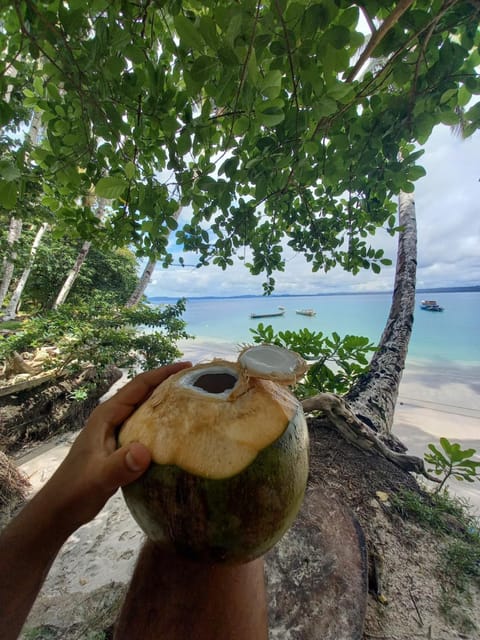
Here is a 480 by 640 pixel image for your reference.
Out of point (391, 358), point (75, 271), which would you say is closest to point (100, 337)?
point (75, 271)

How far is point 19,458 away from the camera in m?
4.72

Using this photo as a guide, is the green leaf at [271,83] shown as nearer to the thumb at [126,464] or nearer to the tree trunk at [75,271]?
the thumb at [126,464]

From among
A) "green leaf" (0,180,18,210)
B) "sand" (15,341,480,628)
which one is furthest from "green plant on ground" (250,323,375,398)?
"green leaf" (0,180,18,210)

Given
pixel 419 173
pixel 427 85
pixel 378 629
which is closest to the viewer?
pixel 427 85

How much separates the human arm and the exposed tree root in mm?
1738

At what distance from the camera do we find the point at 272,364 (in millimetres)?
732

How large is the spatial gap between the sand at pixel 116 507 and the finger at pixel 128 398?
0.29 m

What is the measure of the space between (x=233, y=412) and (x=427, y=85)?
54.8 inches

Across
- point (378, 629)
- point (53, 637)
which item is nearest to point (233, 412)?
point (378, 629)

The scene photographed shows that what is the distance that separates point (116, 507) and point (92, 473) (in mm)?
2960

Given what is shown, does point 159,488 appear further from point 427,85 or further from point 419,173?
point 419,173

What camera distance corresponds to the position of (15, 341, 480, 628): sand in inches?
73.3

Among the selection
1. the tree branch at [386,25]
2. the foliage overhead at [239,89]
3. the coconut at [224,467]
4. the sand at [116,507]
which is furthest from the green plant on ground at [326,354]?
the tree branch at [386,25]

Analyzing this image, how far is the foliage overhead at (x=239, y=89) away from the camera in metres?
0.86
